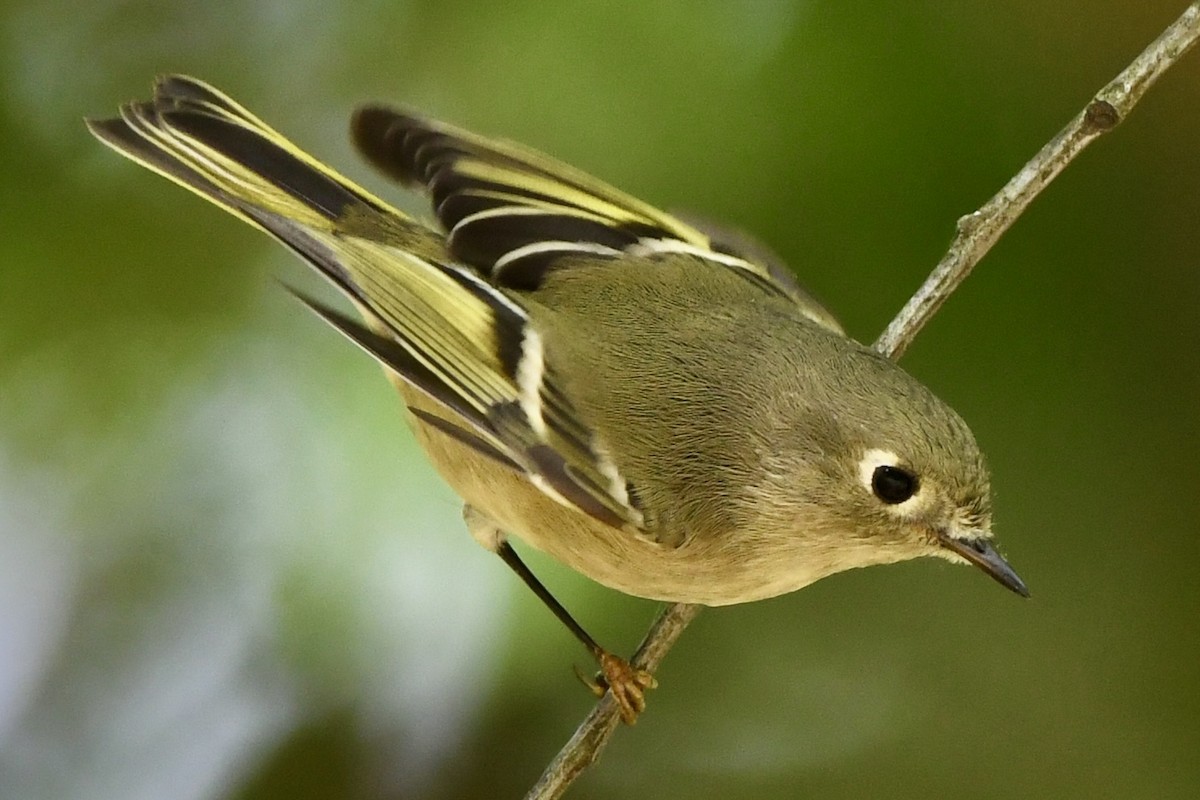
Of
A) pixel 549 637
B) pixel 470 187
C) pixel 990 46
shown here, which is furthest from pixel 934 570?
pixel 470 187

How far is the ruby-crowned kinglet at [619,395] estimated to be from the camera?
90 cm

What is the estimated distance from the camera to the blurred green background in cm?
160

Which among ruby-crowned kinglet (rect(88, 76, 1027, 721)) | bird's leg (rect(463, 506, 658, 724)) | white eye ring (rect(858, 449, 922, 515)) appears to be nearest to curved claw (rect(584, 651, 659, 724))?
bird's leg (rect(463, 506, 658, 724))

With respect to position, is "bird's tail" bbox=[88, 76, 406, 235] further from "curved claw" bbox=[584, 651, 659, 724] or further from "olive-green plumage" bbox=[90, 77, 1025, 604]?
"curved claw" bbox=[584, 651, 659, 724]

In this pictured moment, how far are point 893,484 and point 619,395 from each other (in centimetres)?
24

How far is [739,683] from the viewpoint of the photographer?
1678 mm

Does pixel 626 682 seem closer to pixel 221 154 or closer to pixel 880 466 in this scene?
pixel 880 466

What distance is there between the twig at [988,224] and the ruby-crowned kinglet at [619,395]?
5.1 inches

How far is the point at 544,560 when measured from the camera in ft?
5.29

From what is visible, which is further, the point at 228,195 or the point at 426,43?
the point at 426,43

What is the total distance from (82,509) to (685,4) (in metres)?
1.23

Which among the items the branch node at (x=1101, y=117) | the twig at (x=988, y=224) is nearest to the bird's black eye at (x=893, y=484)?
the twig at (x=988, y=224)

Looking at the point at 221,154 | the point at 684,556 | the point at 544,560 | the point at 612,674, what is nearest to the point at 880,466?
the point at 684,556

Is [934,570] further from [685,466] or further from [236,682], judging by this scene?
[236,682]
